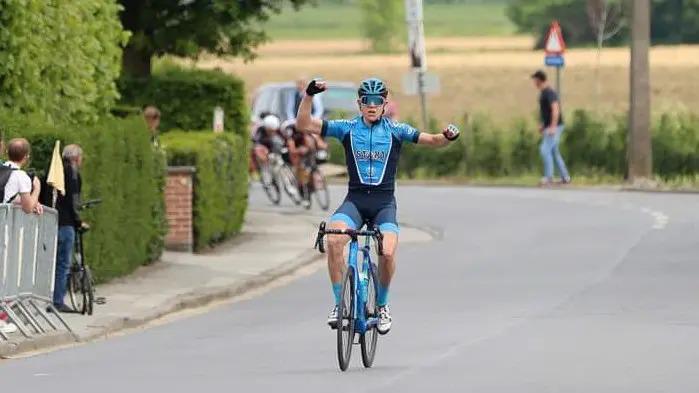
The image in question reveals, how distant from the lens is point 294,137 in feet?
114

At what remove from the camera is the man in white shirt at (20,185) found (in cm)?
1788

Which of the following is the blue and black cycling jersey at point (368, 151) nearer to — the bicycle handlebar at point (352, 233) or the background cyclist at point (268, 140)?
the bicycle handlebar at point (352, 233)

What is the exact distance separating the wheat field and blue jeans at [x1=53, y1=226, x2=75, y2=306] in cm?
4378

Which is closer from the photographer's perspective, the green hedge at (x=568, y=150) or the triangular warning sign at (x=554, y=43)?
the green hedge at (x=568, y=150)

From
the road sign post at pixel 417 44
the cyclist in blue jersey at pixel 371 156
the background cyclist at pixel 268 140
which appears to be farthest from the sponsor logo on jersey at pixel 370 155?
the road sign post at pixel 417 44

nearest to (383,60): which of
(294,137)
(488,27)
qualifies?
(488,27)

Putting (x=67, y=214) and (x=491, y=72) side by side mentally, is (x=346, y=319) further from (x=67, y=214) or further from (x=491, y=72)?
(x=491, y=72)

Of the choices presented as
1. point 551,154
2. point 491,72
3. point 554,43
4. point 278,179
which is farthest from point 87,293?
point 491,72

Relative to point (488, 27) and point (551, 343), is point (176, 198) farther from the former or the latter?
point (488, 27)

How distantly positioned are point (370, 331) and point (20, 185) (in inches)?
140

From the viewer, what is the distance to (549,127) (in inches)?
1535

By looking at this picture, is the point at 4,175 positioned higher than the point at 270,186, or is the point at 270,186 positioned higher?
the point at 4,175

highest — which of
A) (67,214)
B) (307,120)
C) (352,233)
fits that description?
(307,120)

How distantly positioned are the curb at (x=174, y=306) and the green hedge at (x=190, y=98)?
5.26 m
